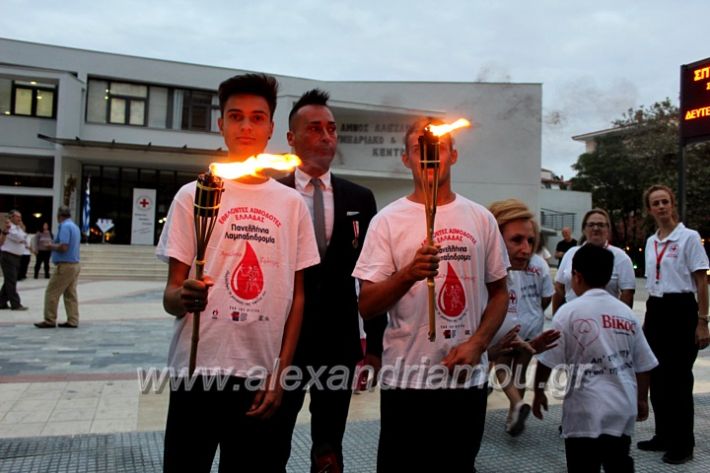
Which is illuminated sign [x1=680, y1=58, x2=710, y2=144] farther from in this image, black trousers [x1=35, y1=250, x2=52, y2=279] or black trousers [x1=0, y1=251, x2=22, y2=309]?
black trousers [x1=35, y1=250, x2=52, y2=279]

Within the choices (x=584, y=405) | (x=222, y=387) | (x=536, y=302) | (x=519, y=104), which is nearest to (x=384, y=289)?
(x=222, y=387)

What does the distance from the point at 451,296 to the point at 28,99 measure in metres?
28.7

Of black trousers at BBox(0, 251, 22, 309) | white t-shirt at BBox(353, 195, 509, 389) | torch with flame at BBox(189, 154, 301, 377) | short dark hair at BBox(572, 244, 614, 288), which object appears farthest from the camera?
black trousers at BBox(0, 251, 22, 309)

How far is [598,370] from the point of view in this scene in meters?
3.10

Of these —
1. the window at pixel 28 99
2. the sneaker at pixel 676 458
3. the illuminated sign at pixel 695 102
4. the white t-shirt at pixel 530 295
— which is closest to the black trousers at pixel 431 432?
the white t-shirt at pixel 530 295

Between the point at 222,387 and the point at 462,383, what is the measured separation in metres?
0.94

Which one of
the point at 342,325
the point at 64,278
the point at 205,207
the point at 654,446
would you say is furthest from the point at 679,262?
the point at 64,278

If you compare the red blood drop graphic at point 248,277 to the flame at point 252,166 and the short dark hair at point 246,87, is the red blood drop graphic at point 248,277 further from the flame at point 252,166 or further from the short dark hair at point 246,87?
the short dark hair at point 246,87

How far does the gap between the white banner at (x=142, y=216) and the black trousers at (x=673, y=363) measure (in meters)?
26.1

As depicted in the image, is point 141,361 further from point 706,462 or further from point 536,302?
point 706,462

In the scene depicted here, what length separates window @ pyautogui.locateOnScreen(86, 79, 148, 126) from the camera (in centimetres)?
2667

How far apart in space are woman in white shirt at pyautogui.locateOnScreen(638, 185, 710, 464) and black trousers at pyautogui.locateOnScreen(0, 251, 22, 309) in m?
11.4

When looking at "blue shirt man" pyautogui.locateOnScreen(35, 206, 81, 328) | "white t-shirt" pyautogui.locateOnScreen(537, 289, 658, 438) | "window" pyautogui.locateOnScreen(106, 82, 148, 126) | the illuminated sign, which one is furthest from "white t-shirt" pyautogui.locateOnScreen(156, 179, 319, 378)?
"window" pyautogui.locateOnScreen(106, 82, 148, 126)

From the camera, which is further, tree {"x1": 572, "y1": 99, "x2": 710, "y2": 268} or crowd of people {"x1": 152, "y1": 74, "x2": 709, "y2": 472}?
tree {"x1": 572, "y1": 99, "x2": 710, "y2": 268}
